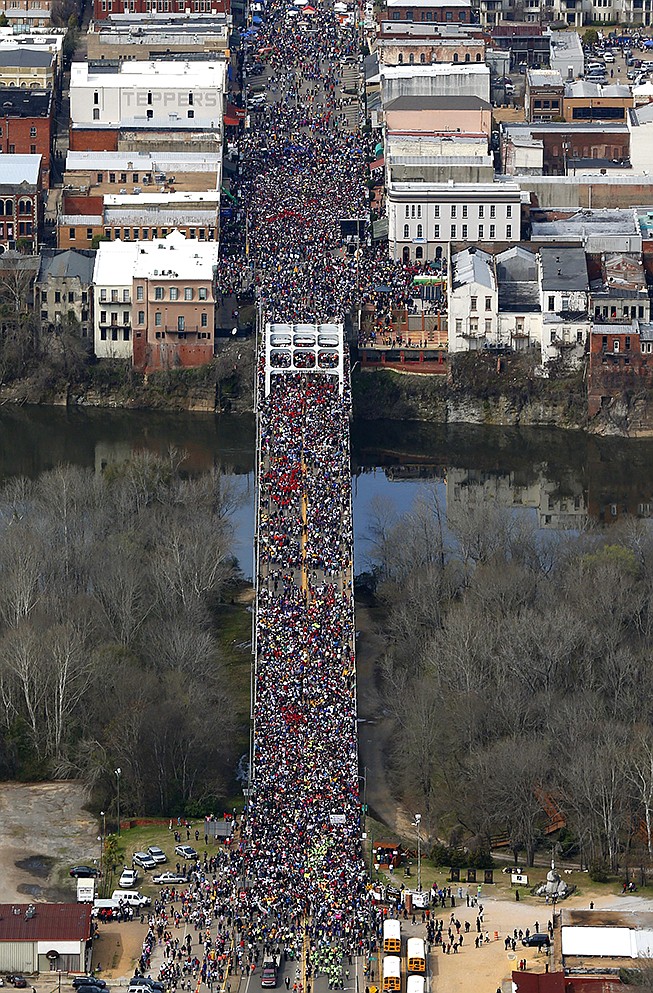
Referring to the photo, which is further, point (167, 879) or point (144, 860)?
point (144, 860)

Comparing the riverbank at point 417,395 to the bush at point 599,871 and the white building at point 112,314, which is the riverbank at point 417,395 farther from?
the bush at point 599,871

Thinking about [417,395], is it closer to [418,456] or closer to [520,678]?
[418,456]

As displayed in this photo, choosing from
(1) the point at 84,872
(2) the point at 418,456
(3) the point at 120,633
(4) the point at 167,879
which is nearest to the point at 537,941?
(4) the point at 167,879

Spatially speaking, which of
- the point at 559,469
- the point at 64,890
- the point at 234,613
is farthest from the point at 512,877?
the point at 559,469

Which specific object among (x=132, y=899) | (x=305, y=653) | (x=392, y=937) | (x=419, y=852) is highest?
(x=305, y=653)

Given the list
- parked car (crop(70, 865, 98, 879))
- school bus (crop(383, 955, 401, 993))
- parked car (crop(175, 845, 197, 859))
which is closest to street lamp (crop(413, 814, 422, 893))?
school bus (crop(383, 955, 401, 993))

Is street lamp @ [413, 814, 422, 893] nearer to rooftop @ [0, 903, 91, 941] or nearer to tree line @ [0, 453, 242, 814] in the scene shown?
tree line @ [0, 453, 242, 814]

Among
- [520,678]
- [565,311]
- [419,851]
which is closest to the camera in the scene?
[419,851]
